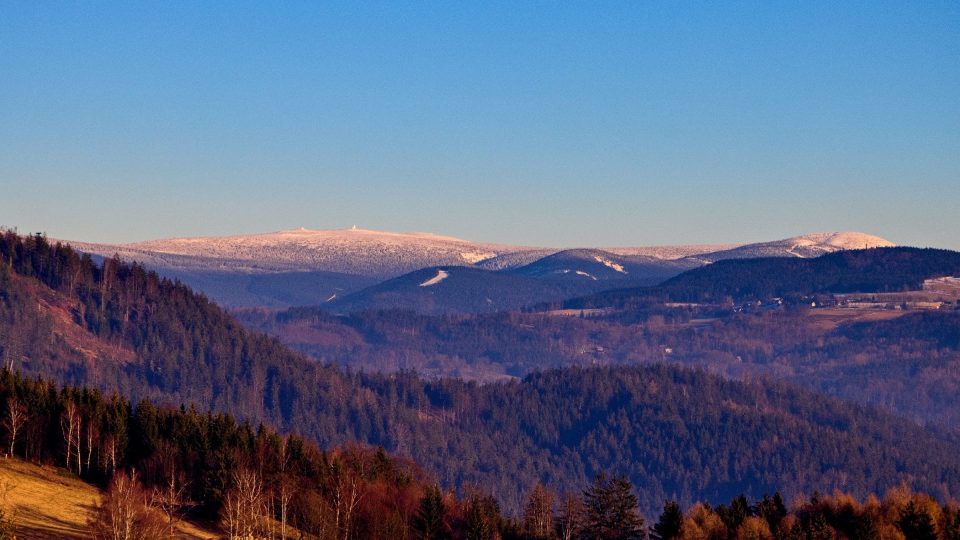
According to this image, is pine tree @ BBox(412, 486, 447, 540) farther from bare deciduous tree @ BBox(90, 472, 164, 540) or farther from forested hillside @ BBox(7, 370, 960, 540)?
bare deciduous tree @ BBox(90, 472, 164, 540)

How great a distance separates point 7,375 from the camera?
152875 millimetres

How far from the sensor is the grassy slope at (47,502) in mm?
98769

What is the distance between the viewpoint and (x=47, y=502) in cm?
10912

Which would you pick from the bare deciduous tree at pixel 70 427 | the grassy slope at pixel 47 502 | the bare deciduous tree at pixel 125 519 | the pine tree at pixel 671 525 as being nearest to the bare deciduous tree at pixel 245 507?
the grassy slope at pixel 47 502

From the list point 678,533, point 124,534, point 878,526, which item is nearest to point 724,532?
point 678,533

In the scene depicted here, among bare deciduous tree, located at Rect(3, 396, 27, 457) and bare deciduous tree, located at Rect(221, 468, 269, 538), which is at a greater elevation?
bare deciduous tree, located at Rect(3, 396, 27, 457)

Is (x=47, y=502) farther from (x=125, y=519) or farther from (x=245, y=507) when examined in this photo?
(x=125, y=519)

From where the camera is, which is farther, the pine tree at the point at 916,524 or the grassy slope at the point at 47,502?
the pine tree at the point at 916,524

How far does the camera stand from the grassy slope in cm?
9877

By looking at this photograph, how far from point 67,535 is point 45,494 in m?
15.2

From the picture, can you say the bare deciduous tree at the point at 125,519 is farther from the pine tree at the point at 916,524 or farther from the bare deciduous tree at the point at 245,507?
the pine tree at the point at 916,524

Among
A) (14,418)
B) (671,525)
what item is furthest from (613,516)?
(14,418)

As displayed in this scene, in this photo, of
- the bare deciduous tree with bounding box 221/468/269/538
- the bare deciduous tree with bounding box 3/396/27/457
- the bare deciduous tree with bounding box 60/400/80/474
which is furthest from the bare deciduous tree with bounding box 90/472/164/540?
the bare deciduous tree with bounding box 3/396/27/457

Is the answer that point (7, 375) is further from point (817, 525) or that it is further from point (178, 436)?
point (817, 525)
